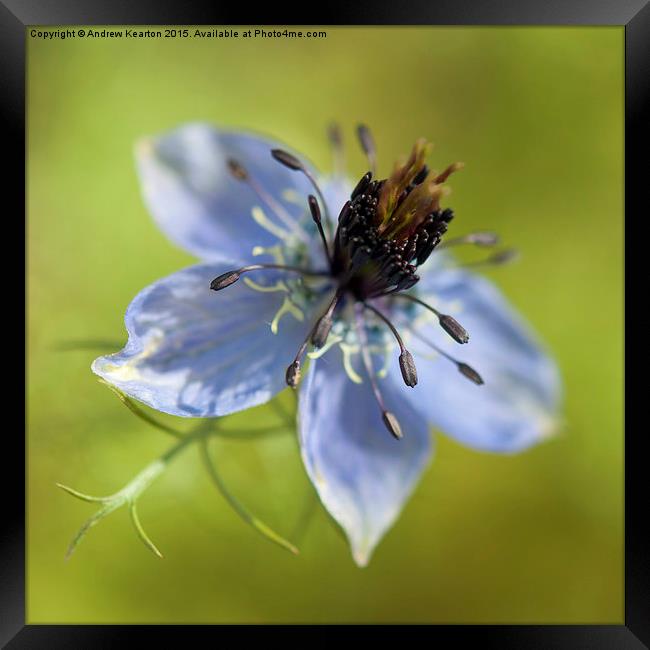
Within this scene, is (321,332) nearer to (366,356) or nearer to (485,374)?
(366,356)

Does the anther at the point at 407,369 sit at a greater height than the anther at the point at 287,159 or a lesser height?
lesser

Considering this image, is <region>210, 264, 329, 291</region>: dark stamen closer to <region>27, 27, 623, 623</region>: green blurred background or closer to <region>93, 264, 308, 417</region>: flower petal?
<region>93, 264, 308, 417</region>: flower petal

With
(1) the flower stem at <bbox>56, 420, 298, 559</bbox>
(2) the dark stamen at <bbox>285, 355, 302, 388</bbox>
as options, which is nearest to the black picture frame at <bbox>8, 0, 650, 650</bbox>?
(1) the flower stem at <bbox>56, 420, 298, 559</bbox>

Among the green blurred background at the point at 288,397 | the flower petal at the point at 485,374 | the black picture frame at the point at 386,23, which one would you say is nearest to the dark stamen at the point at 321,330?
the flower petal at the point at 485,374

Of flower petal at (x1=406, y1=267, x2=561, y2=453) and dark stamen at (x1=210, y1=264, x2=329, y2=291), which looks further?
flower petal at (x1=406, y1=267, x2=561, y2=453)

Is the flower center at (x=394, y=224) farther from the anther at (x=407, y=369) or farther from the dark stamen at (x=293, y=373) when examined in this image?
the dark stamen at (x=293, y=373)

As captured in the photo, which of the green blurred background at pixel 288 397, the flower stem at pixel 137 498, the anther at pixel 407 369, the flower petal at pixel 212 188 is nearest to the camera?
the flower stem at pixel 137 498

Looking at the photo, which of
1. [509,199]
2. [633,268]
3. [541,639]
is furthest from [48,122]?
[541,639]
